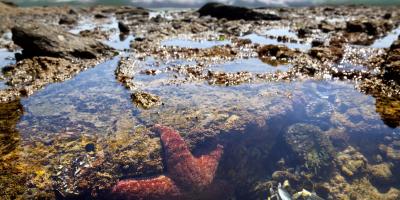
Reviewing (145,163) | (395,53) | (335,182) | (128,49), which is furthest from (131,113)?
(395,53)

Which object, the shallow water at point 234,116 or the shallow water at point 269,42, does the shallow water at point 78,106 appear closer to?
the shallow water at point 234,116

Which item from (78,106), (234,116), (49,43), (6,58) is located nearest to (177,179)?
(234,116)

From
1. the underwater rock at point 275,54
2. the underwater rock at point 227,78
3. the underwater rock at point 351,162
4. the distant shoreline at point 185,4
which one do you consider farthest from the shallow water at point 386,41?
the distant shoreline at point 185,4

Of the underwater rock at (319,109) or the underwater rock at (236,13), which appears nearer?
the underwater rock at (319,109)

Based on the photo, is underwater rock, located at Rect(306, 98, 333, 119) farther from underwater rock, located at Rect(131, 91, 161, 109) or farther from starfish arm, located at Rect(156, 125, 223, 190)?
underwater rock, located at Rect(131, 91, 161, 109)

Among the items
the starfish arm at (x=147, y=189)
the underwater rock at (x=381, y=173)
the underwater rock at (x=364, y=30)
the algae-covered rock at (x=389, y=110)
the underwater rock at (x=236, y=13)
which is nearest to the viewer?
the starfish arm at (x=147, y=189)

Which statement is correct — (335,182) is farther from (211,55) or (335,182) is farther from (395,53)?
(211,55)
